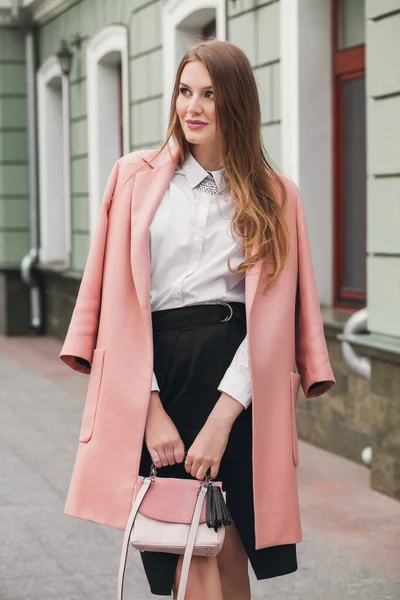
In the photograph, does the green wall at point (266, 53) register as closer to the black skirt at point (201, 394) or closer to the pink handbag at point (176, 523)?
the black skirt at point (201, 394)

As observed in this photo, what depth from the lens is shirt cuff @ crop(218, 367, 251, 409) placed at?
10.4 feet

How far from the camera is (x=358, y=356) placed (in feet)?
22.9

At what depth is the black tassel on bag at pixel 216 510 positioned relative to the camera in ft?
10.1

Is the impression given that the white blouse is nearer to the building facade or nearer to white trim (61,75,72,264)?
the building facade

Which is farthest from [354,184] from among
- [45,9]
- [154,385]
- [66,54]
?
[45,9]

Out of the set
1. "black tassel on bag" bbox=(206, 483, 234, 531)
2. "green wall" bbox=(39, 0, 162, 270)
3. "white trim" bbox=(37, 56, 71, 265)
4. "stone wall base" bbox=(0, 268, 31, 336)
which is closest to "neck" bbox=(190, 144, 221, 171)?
"black tassel on bag" bbox=(206, 483, 234, 531)

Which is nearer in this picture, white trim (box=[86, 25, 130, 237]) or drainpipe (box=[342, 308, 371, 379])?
drainpipe (box=[342, 308, 371, 379])

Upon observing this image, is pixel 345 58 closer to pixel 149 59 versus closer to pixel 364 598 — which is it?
pixel 149 59

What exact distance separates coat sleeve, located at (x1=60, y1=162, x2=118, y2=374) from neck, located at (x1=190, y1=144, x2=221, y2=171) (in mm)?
229

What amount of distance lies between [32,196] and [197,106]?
42.4ft

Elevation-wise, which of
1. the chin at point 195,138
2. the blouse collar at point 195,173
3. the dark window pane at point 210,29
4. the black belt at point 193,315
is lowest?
the black belt at point 193,315

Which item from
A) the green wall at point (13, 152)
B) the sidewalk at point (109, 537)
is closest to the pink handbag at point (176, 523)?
the sidewalk at point (109, 537)

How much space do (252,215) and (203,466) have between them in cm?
63

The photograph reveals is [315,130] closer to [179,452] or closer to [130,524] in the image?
[179,452]
